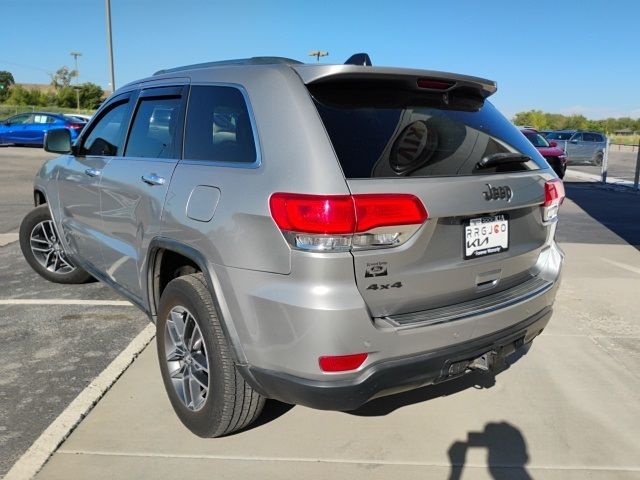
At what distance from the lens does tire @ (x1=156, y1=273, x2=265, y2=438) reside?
2623 mm

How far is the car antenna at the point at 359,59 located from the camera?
2.65 metres

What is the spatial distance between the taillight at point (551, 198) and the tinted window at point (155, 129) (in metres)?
1.95

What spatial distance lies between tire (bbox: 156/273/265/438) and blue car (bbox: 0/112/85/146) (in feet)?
71.9

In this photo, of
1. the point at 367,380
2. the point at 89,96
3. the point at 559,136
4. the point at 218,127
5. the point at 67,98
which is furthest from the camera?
the point at 89,96

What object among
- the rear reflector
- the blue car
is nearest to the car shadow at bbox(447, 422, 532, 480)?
the rear reflector

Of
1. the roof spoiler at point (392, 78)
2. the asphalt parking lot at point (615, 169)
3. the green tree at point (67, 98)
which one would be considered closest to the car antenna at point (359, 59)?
the roof spoiler at point (392, 78)

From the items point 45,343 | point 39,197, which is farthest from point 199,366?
point 39,197

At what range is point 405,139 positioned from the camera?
2.51m

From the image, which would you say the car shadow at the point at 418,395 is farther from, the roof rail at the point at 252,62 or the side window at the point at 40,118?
the side window at the point at 40,118

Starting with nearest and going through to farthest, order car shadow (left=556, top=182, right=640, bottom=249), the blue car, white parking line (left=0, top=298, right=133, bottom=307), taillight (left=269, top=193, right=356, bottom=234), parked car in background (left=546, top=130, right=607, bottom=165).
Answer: taillight (left=269, top=193, right=356, bottom=234), white parking line (left=0, top=298, right=133, bottom=307), car shadow (left=556, top=182, right=640, bottom=249), the blue car, parked car in background (left=546, top=130, right=607, bottom=165)

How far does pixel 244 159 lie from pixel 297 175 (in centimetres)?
39

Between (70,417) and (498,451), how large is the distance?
2.27m

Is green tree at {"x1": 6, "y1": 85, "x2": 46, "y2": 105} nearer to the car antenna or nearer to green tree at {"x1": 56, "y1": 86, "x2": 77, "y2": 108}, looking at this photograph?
green tree at {"x1": 56, "y1": 86, "x2": 77, "y2": 108}

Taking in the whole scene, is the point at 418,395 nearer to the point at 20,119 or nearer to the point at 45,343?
the point at 45,343
